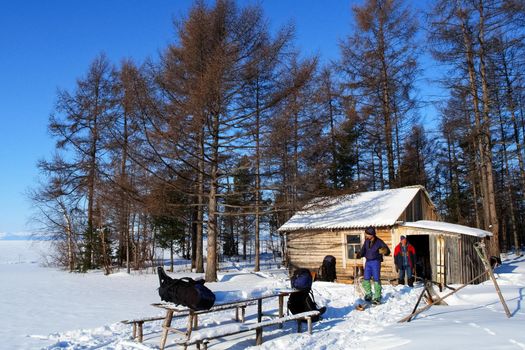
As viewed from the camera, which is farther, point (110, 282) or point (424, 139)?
point (424, 139)

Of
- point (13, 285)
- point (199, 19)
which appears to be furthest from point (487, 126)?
point (13, 285)

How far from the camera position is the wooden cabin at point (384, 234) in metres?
15.2

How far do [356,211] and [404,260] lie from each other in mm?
4326

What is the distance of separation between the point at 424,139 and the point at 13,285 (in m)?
30.0

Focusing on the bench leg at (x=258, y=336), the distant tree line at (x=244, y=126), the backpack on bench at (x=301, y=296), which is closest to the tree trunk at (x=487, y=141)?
the distant tree line at (x=244, y=126)

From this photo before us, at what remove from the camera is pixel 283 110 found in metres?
14.4

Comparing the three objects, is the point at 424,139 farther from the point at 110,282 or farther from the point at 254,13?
the point at 110,282

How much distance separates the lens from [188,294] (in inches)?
240

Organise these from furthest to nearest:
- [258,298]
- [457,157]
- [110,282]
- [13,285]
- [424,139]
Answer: [457,157]
[424,139]
[110,282]
[13,285]
[258,298]

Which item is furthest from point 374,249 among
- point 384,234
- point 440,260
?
point 384,234

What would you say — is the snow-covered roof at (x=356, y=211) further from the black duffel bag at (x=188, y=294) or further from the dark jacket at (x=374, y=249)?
the black duffel bag at (x=188, y=294)

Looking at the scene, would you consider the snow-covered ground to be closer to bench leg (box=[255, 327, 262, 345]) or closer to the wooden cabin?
bench leg (box=[255, 327, 262, 345])

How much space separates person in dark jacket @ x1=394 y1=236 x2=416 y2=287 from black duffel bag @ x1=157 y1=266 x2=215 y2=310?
10.1 meters

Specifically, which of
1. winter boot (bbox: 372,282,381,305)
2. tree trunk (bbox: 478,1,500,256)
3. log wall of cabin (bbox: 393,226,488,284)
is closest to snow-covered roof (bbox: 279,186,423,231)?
log wall of cabin (bbox: 393,226,488,284)
